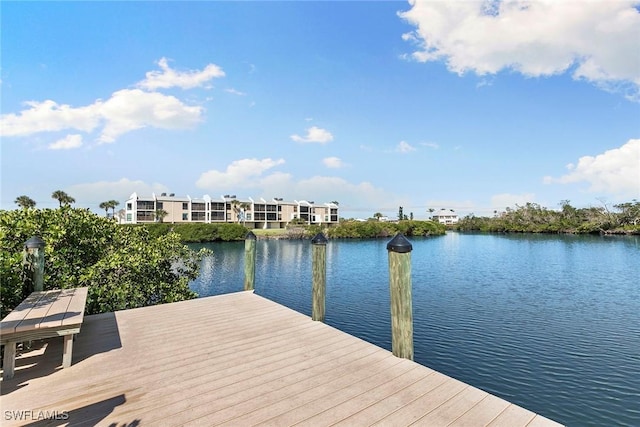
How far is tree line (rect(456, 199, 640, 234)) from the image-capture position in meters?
54.5

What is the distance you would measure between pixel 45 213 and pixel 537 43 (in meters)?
18.4

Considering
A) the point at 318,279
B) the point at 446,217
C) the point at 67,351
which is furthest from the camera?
the point at 446,217

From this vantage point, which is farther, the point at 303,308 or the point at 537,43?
the point at 537,43

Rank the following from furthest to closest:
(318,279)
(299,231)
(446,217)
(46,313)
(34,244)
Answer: (446,217) → (299,231) → (318,279) → (34,244) → (46,313)

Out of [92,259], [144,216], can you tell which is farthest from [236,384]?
[144,216]

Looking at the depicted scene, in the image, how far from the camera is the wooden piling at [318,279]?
4.93 meters

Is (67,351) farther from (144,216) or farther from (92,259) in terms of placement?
(144,216)

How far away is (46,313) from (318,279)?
3406 mm

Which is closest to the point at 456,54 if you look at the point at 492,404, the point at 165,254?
the point at 165,254

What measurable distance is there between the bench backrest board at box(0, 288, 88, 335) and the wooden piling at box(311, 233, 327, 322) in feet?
9.83

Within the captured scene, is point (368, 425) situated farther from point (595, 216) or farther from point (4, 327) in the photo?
point (595, 216)

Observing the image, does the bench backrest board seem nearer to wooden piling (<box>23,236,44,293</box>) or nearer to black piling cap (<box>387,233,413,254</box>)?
wooden piling (<box>23,236,44,293</box>)

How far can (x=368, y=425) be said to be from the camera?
7.39 ft

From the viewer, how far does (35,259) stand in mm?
4559
